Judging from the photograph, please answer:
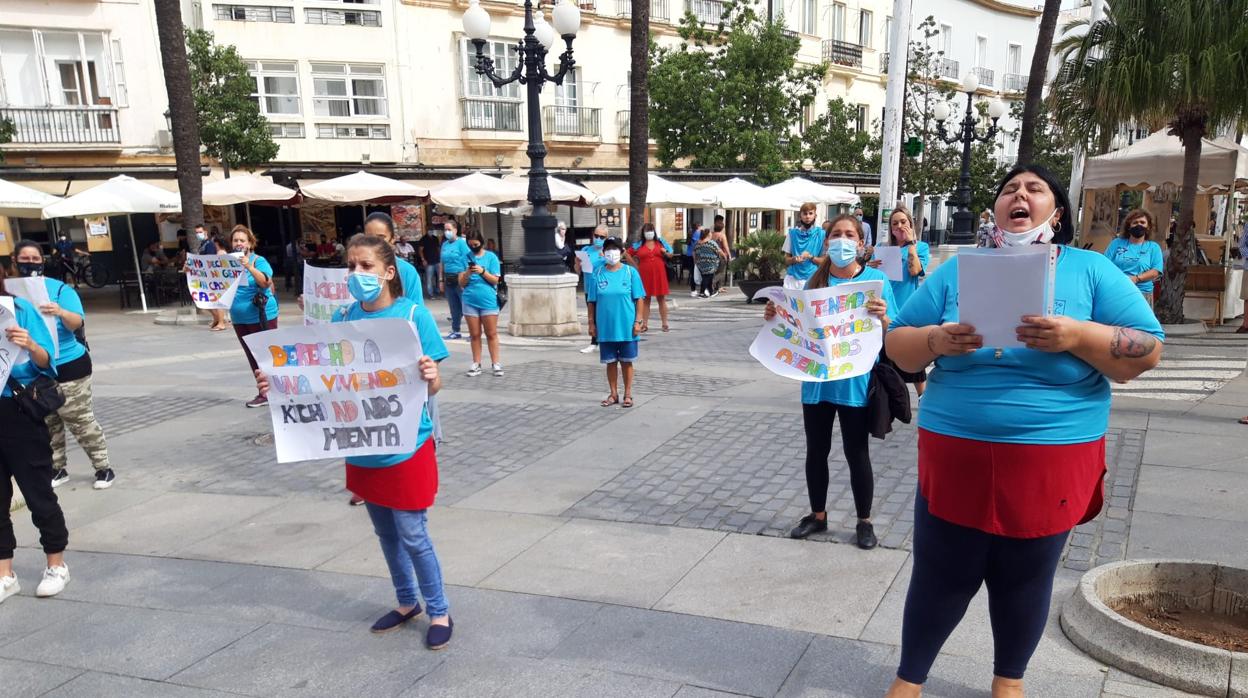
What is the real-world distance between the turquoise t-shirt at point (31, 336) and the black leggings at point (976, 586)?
442cm

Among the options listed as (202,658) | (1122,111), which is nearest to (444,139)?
(1122,111)

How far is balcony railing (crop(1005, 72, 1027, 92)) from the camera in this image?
45.2 metres

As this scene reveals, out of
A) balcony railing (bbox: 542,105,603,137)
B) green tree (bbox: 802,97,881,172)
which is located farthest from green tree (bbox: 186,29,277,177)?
green tree (bbox: 802,97,881,172)

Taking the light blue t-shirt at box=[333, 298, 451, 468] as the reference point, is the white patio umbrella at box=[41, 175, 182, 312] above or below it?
above

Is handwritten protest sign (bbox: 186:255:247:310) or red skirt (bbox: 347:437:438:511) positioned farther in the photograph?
handwritten protest sign (bbox: 186:255:247:310)

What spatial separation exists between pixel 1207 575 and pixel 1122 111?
10.8 metres

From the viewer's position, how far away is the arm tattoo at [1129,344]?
8.16ft

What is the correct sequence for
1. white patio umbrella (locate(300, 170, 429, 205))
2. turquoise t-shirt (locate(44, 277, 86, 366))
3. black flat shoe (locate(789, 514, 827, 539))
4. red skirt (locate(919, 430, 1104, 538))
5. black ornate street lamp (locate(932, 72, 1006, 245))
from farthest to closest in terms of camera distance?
black ornate street lamp (locate(932, 72, 1006, 245)) → white patio umbrella (locate(300, 170, 429, 205)) → turquoise t-shirt (locate(44, 277, 86, 366)) → black flat shoe (locate(789, 514, 827, 539)) → red skirt (locate(919, 430, 1104, 538))

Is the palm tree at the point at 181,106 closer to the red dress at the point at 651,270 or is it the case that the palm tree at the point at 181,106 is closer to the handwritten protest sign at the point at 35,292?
the red dress at the point at 651,270

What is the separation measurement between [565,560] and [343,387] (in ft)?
5.55

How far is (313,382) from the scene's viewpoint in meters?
3.77

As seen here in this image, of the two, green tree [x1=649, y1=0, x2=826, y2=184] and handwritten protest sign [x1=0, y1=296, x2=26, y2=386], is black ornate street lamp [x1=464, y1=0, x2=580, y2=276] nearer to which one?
handwritten protest sign [x1=0, y1=296, x2=26, y2=386]

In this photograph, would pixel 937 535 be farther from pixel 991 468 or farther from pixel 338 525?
pixel 338 525

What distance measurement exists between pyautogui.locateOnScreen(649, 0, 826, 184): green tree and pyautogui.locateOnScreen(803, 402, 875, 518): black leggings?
2121 centimetres
